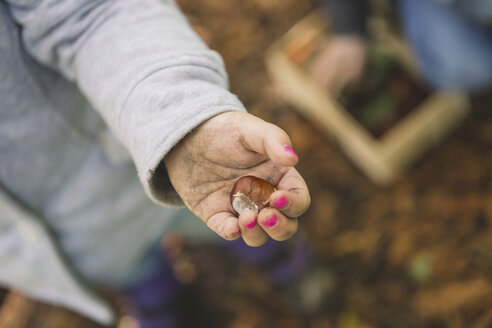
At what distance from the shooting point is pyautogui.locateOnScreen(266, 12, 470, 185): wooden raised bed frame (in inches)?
74.8

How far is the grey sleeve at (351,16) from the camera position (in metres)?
1.79

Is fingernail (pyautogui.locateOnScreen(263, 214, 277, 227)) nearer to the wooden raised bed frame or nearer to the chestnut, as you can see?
the chestnut

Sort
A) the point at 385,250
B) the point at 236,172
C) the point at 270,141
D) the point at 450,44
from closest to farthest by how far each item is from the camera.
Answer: the point at 270,141, the point at 236,172, the point at 450,44, the point at 385,250

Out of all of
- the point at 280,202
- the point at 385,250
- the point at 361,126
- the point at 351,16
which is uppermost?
the point at 280,202

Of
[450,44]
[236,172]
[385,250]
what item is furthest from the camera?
[385,250]

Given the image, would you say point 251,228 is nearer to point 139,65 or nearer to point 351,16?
point 139,65

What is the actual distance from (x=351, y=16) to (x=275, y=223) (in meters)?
1.40

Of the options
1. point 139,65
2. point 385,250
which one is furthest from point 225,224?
point 385,250

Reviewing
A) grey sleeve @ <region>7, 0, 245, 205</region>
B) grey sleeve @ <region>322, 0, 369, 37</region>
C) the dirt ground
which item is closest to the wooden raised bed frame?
the dirt ground

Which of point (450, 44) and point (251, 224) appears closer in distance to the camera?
point (251, 224)

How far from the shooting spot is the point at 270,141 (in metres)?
0.68

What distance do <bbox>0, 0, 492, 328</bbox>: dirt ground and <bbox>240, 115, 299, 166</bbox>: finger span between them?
1.31m

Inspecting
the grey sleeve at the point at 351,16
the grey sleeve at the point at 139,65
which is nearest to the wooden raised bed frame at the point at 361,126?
the grey sleeve at the point at 351,16

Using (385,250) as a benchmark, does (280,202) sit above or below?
above
